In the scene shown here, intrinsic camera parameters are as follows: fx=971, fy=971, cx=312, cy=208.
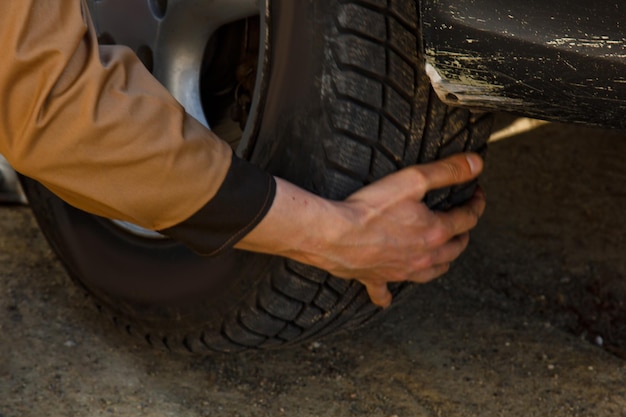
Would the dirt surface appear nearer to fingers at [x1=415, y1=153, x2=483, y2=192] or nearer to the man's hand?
the man's hand

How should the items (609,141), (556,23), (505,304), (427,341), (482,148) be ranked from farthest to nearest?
(609,141), (505,304), (427,341), (482,148), (556,23)

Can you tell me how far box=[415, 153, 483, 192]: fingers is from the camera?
1637 millimetres

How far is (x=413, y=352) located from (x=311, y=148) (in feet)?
2.38

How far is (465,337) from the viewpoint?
2.25 m

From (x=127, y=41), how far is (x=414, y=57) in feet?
2.55

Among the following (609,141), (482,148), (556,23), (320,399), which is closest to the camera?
(556,23)

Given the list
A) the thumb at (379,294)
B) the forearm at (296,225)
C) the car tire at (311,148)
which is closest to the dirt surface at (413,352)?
the car tire at (311,148)

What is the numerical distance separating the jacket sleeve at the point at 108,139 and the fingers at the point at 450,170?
0.91ft

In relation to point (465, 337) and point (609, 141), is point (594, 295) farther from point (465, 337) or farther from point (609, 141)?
point (609, 141)

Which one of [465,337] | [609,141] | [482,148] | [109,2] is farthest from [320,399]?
[609,141]

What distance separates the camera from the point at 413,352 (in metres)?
2.18

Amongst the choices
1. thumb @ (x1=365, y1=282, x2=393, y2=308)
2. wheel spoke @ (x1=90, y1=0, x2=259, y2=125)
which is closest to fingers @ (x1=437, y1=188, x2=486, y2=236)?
thumb @ (x1=365, y1=282, x2=393, y2=308)

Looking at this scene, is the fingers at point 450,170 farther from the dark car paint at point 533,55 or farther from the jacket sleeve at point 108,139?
the jacket sleeve at point 108,139

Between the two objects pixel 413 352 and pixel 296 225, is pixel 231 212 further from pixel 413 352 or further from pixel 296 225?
pixel 413 352
